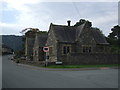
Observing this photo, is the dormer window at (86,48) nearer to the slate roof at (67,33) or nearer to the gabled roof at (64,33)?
the slate roof at (67,33)

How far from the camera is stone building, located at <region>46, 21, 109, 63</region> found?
42.8 meters

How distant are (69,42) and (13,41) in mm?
108177

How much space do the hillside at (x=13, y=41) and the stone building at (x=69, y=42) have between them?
285 ft

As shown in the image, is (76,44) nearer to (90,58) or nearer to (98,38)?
(90,58)

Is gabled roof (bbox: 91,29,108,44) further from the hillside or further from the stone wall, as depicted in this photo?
the hillside

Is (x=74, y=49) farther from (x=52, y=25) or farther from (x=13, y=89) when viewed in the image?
(x=13, y=89)

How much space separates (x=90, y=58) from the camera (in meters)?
38.8

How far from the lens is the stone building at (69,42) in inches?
1683

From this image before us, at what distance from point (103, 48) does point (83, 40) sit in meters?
6.22

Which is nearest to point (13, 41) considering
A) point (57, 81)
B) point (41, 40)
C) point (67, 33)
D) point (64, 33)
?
point (41, 40)

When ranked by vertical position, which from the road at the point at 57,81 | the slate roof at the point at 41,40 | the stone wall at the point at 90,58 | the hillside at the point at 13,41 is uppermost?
the hillside at the point at 13,41

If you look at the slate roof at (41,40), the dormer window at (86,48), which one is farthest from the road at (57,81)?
the slate roof at (41,40)

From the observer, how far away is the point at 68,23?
50.1 meters

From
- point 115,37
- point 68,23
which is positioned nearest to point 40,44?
point 68,23
